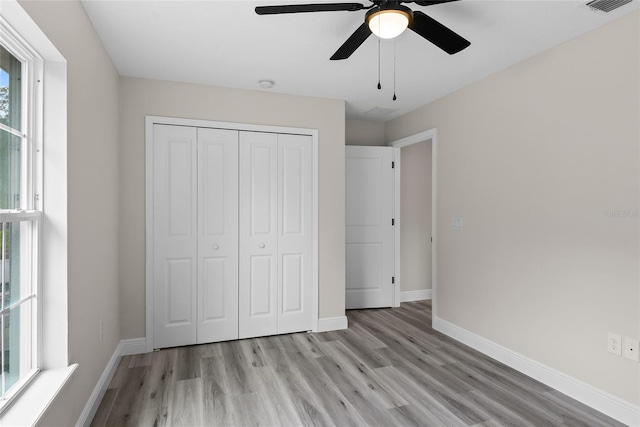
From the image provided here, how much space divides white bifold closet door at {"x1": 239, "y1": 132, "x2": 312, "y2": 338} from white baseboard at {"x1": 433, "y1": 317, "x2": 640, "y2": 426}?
1656mm

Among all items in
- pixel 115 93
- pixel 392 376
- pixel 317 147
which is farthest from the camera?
pixel 317 147

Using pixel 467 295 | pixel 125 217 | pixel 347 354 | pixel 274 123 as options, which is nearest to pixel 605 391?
pixel 467 295

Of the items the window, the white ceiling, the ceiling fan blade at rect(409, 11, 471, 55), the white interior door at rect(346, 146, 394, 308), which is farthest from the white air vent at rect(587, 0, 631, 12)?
the window

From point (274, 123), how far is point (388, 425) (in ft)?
9.09

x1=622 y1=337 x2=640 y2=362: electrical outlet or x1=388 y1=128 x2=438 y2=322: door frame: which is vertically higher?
x1=388 y1=128 x2=438 y2=322: door frame

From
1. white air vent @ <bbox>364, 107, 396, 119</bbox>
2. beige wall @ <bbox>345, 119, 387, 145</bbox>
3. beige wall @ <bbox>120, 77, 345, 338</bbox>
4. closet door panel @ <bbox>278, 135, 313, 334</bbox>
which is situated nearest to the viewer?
beige wall @ <bbox>120, 77, 345, 338</bbox>

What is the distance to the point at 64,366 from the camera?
170 cm

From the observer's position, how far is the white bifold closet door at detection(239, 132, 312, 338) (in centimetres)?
347

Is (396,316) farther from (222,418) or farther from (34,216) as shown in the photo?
(34,216)

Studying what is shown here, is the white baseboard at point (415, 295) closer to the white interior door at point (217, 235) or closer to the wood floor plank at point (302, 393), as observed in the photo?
the wood floor plank at point (302, 393)

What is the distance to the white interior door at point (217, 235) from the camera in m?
3.31

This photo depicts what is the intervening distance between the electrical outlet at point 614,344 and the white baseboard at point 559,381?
0.95 ft

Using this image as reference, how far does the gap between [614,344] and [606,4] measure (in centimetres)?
204

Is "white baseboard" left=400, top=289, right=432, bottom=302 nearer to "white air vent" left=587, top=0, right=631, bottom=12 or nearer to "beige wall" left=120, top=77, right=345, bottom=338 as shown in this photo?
"beige wall" left=120, top=77, right=345, bottom=338
